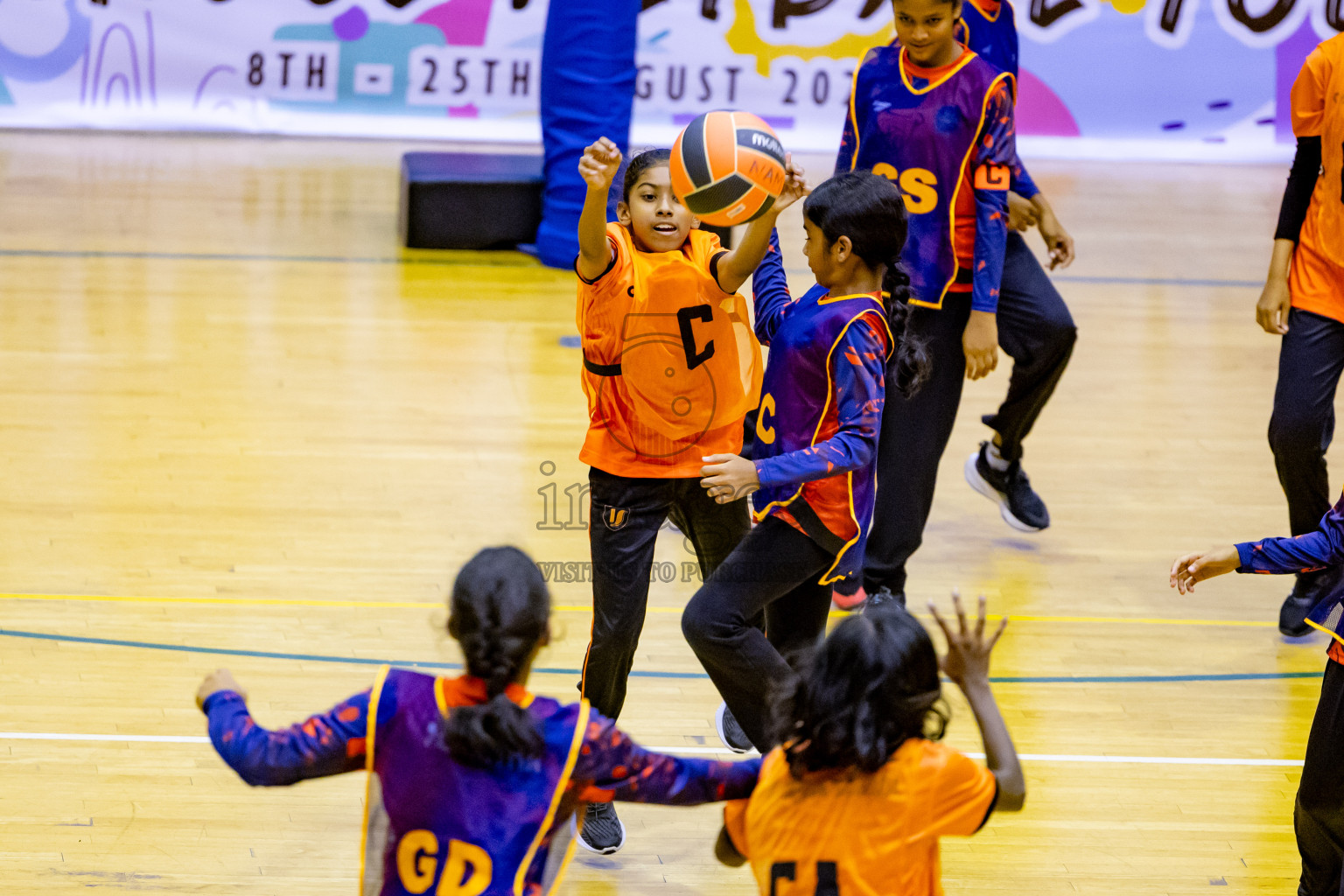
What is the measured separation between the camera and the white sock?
4903 mm

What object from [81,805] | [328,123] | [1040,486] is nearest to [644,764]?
[81,805]

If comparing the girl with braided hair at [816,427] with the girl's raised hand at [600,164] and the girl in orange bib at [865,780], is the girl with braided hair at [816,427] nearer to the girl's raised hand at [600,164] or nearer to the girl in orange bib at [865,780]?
the girl's raised hand at [600,164]

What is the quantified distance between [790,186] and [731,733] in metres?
1.32

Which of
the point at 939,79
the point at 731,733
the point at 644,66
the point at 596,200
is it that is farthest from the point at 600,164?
Result: the point at 644,66

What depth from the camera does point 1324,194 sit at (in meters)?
4.05

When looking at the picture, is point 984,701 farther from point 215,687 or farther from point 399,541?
point 399,541

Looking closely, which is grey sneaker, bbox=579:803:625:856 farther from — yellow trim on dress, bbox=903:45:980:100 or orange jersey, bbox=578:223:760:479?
yellow trim on dress, bbox=903:45:980:100

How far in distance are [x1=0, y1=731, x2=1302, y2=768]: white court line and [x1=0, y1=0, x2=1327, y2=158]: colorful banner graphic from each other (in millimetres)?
7013

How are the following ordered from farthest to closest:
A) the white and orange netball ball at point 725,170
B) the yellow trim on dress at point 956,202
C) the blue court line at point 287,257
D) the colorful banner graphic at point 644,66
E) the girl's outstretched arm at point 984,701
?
the colorful banner graphic at point 644,66
the blue court line at point 287,257
the yellow trim on dress at point 956,202
the white and orange netball ball at point 725,170
the girl's outstretched arm at point 984,701

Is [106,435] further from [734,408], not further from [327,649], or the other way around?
[734,408]

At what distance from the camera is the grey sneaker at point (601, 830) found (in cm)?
314

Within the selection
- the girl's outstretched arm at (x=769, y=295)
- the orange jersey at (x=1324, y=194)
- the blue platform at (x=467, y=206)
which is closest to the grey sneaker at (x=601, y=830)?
the girl's outstretched arm at (x=769, y=295)

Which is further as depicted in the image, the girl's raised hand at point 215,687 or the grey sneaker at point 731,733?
the grey sneaker at point 731,733

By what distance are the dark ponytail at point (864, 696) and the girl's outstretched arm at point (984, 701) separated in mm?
91
